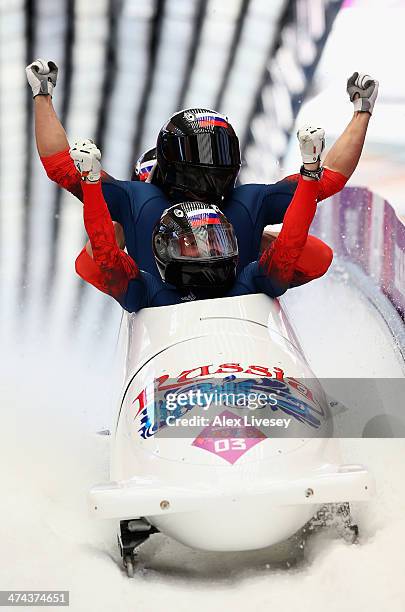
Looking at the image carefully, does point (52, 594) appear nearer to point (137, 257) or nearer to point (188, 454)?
point (188, 454)

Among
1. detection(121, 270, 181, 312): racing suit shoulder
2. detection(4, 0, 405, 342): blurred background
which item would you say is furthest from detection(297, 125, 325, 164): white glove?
detection(4, 0, 405, 342): blurred background

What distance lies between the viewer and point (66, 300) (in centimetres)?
604

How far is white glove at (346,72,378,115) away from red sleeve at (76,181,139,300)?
122cm

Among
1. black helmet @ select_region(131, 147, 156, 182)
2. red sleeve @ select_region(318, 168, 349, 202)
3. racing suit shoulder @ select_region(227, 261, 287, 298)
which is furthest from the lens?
black helmet @ select_region(131, 147, 156, 182)

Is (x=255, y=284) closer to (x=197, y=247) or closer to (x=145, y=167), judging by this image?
(x=197, y=247)

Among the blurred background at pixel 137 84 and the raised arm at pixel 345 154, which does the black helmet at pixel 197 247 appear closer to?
the raised arm at pixel 345 154

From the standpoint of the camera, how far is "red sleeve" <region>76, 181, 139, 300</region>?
134 inches

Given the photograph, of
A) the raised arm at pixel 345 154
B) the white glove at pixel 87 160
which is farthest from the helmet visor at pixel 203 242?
the raised arm at pixel 345 154

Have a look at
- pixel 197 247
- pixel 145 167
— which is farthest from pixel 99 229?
pixel 145 167

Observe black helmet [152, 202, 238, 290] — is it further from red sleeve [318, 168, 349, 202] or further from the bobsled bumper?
red sleeve [318, 168, 349, 202]

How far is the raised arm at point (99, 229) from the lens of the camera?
3377mm

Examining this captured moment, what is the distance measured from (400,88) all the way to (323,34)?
61 centimetres

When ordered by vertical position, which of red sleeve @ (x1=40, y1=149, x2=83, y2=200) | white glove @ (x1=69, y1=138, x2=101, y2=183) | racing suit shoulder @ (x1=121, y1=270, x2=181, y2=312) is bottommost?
racing suit shoulder @ (x1=121, y1=270, x2=181, y2=312)

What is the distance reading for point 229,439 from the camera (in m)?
2.92
